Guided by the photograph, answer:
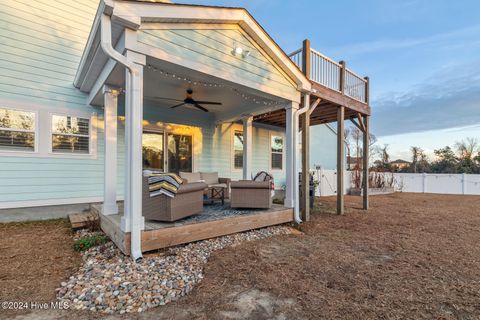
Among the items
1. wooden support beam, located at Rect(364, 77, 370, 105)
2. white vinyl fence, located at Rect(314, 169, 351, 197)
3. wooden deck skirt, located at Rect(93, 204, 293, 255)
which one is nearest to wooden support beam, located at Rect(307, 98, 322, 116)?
wooden deck skirt, located at Rect(93, 204, 293, 255)

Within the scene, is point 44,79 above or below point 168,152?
above

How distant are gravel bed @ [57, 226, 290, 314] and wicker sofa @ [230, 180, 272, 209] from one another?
155 cm

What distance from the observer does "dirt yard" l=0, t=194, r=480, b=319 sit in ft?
6.95

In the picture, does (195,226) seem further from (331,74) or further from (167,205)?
(331,74)

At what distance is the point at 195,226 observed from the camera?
12.2 feet

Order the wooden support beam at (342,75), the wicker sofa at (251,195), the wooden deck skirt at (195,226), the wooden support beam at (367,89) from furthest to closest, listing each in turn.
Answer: the wooden support beam at (367,89) → the wooden support beam at (342,75) → the wicker sofa at (251,195) → the wooden deck skirt at (195,226)

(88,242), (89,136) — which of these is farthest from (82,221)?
(89,136)

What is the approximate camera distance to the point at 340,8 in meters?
9.18

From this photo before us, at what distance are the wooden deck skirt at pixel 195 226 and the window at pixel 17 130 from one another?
1999 mm

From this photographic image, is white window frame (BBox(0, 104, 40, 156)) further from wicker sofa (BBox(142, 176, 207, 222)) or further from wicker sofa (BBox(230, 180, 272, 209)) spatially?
wicker sofa (BBox(230, 180, 272, 209))

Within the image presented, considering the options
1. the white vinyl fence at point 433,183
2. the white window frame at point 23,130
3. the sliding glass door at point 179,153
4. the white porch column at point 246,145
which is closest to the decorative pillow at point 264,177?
the white porch column at point 246,145

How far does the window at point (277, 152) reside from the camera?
9508mm

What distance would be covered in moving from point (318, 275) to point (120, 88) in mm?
4469

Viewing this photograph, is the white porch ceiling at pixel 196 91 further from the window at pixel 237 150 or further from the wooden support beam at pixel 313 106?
the window at pixel 237 150
